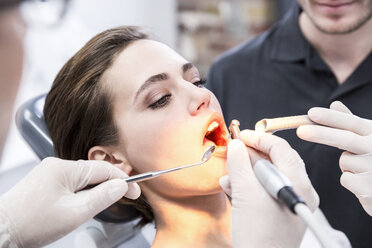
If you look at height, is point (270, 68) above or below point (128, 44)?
below

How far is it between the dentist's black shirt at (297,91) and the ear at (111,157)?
1.99 ft

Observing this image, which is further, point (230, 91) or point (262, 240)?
point (230, 91)

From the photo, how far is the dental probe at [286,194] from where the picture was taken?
2.45 ft

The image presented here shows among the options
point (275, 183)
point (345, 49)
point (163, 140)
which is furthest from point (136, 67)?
point (345, 49)

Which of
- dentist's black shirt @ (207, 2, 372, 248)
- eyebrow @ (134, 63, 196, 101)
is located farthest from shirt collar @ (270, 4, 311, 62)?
eyebrow @ (134, 63, 196, 101)

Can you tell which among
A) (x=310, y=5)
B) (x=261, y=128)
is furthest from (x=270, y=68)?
(x=261, y=128)

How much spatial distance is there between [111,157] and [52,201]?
331mm

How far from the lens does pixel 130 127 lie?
45.1 inches

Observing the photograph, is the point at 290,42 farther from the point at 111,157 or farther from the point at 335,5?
the point at 111,157

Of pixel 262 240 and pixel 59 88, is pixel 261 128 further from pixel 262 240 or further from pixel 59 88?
pixel 59 88

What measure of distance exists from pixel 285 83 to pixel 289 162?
0.75 m

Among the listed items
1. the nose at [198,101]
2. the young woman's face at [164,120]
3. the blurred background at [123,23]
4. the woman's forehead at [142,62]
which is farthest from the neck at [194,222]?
the blurred background at [123,23]

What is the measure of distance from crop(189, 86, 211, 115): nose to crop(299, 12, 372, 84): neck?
0.68 metres

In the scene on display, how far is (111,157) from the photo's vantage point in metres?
1.22
